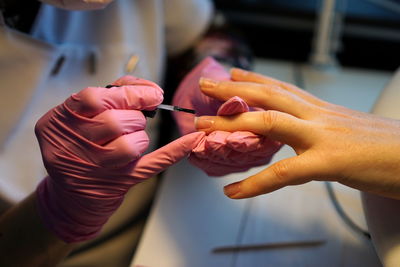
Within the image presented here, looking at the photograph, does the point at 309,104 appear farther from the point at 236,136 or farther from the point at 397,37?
the point at 397,37

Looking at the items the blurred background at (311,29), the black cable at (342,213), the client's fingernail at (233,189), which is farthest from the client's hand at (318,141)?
the blurred background at (311,29)

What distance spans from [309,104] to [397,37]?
1068mm

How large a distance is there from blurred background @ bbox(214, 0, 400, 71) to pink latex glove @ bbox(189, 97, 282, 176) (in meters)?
0.88

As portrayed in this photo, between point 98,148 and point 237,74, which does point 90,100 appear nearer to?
point 98,148

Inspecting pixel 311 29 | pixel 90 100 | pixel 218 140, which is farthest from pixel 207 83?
pixel 311 29

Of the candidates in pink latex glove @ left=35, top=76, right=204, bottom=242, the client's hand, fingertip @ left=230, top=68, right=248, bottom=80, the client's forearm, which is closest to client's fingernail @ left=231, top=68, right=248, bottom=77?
fingertip @ left=230, top=68, right=248, bottom=80

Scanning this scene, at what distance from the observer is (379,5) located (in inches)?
60.5

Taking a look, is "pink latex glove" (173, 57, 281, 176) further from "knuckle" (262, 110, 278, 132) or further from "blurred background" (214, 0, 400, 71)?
"blurred background" (214, 0, 400, 71)

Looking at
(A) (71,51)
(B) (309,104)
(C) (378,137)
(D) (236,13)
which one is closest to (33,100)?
(A) (71,51)

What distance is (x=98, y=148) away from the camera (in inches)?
23.3

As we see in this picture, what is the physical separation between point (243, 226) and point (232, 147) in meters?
0.30

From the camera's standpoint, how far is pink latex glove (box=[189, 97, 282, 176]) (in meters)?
0.63

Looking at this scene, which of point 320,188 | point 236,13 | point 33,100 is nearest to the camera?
point 33,100

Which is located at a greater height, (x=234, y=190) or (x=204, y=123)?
(x=204, y=123)
